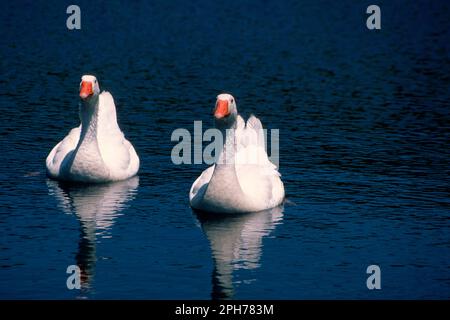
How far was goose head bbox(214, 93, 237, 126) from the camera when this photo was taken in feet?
74.2

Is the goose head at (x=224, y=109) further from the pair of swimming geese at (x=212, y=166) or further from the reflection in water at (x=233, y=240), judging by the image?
the reflection in water at (x=233, y=240)

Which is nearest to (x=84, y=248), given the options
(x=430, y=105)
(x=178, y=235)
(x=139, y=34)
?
(x=178, y=235)

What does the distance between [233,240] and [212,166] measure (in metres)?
4.21

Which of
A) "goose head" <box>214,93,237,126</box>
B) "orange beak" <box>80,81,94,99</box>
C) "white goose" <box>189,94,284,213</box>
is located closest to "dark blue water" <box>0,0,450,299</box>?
"white goose" <box>189,94,284,213</box>

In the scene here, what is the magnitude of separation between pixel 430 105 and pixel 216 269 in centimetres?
2181

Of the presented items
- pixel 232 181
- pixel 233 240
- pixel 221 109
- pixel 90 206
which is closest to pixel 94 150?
pixel 90 206

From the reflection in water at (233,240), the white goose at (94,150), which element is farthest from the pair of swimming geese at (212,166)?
the reflection in water at (233,240)

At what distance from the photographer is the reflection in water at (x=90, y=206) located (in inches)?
799

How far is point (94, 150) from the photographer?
87.8 ft

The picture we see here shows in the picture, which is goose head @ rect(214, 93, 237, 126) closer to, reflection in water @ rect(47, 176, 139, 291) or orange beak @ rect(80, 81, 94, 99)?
reflection in water @ rect(47, 176, 139, 291)

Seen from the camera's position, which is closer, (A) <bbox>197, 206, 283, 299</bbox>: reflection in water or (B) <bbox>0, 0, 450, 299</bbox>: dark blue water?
(A) <bbox>197, 206, 283, 299</bbox>: reflection in water

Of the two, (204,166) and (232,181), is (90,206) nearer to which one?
(232,181)

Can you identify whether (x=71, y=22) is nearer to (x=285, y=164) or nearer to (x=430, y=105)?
(x=430, y=105)

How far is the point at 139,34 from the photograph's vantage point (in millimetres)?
61562
